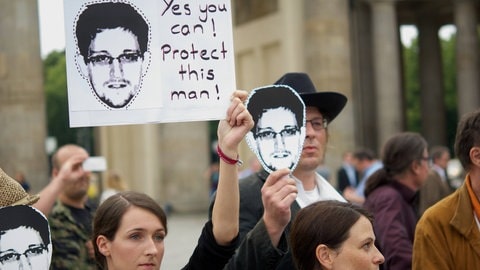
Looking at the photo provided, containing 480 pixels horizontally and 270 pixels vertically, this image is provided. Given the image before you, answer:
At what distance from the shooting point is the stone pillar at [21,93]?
91.1 feet

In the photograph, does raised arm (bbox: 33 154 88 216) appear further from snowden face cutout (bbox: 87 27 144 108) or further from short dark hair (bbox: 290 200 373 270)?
short dark hair (bbox: 290 200 373 270)

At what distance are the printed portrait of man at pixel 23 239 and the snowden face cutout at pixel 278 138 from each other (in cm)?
111

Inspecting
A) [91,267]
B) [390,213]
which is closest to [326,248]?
[390,213]

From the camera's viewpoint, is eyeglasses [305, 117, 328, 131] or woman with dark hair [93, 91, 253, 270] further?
eyeglasses [305, 117, 328, 131]

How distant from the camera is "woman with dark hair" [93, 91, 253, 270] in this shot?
14.3 feet

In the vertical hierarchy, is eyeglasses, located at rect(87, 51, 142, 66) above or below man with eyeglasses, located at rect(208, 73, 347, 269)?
above

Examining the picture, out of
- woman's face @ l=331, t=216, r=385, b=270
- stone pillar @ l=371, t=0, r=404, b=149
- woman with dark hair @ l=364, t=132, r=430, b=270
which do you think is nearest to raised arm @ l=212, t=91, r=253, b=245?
woman's face @ l=331, t=216, r=385, b=270

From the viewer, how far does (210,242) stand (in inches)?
179

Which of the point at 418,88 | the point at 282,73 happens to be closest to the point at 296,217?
the point at 282,73

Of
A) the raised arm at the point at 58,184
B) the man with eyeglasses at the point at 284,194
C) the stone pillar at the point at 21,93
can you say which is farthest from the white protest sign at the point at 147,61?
the stone pillar at the point at 21,93

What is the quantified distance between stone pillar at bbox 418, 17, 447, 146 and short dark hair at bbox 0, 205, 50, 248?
40597 millimetres

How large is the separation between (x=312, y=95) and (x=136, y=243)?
71.4 inches

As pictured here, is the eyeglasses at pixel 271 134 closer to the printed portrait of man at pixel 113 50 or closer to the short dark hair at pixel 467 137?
the printed portrait of man at pixel 113 50

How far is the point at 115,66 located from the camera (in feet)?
14.3
